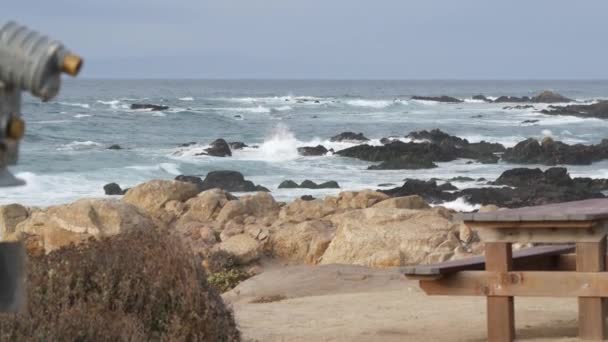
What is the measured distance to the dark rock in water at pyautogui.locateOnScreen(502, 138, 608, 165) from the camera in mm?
37438

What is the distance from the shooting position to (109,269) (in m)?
7.06

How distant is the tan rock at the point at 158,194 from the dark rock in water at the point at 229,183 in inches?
361

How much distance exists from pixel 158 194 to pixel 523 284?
1277 cm

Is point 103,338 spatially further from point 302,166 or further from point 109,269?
point 302,166

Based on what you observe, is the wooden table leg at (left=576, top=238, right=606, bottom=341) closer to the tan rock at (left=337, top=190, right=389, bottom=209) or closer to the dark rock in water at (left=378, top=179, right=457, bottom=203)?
the tan rock at (left=337, top=190, right=389, bottom=209)

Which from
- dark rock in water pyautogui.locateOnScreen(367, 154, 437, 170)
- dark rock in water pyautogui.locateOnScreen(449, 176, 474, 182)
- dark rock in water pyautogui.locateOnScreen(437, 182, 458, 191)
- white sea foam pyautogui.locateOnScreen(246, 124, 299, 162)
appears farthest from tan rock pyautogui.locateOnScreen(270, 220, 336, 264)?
white sea foam pyautogui.locateOnScreen(246, 124, 299, 162)

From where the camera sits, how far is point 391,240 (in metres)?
14.3

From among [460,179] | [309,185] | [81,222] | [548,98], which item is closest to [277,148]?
[460,179]

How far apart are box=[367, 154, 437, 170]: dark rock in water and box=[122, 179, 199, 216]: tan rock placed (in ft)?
52.8

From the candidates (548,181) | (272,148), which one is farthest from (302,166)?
(548,181)

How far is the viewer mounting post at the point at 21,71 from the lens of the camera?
269cm

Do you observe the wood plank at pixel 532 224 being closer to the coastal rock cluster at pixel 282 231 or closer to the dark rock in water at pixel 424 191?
the coastal rock cluster at pixel 282 231

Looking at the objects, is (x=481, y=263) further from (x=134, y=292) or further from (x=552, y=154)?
(x=552, y=154)

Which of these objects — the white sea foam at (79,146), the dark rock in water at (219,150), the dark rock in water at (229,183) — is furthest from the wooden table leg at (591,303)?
the white sea foam at (79,146)
